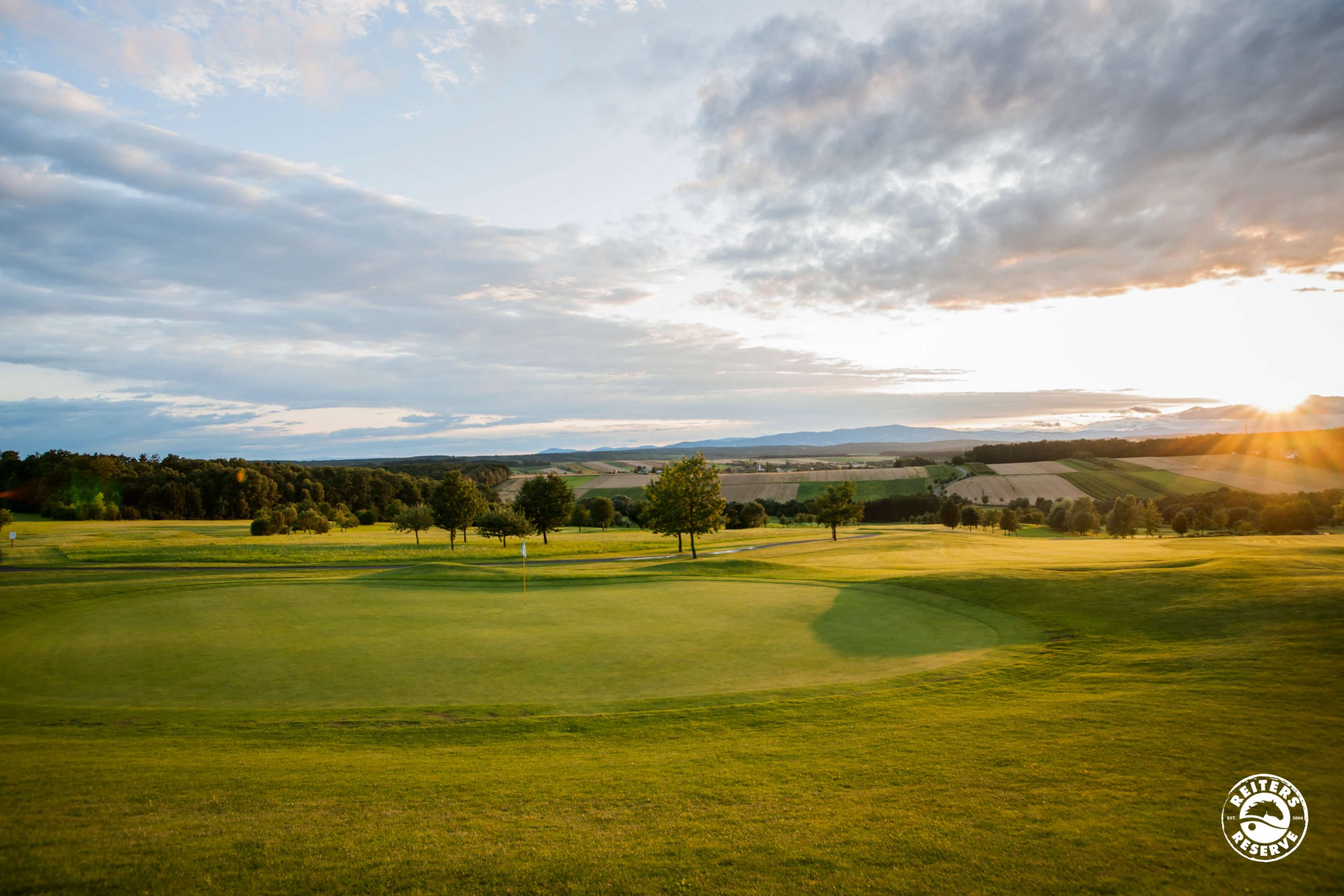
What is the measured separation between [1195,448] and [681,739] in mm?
156222

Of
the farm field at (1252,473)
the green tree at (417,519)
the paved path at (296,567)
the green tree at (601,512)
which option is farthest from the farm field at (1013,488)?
the green tree at (417,519)

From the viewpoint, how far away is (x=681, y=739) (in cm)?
973

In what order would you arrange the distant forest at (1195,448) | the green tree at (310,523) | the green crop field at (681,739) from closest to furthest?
the green crop field at (681,739) → the green tree at (310,523) → the distant forest at (1195,448)

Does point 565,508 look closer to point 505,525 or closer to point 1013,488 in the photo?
point 505,525

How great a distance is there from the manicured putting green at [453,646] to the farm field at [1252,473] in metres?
97.0

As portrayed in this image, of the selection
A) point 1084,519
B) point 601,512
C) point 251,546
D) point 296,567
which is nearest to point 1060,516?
point 1084,519

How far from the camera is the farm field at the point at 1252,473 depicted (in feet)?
288

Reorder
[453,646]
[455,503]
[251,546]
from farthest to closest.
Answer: [455,503] → [251,546] → [453,646]

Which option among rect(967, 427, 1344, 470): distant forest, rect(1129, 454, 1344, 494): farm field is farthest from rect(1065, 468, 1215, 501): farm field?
rect(967, 427, 1344, 470): distant forest

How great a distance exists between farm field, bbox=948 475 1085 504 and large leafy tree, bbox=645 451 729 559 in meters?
70.0

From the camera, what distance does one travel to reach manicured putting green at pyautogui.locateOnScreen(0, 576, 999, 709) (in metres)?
12.5

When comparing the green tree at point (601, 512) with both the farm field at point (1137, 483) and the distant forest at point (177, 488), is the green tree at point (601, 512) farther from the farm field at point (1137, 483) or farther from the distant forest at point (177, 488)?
the farm field at point (1137, 483)

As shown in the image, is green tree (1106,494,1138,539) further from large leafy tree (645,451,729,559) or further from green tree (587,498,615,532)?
green tree (587,498,615,532)

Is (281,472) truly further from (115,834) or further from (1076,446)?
(1076,446)
